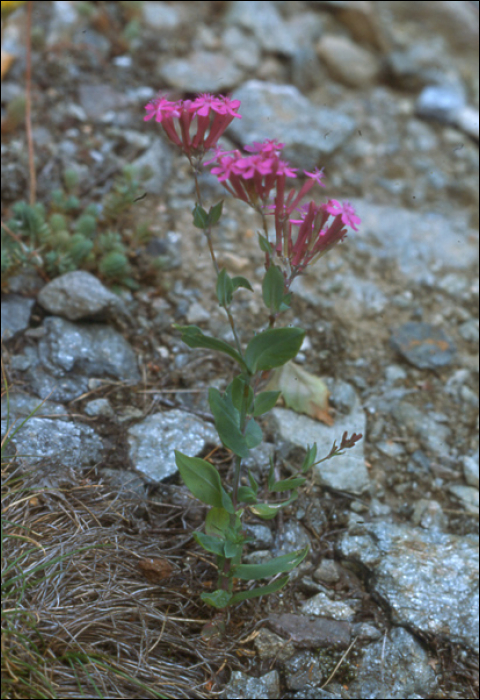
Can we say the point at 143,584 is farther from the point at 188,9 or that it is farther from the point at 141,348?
the point at 188,9

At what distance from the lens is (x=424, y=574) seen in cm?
253

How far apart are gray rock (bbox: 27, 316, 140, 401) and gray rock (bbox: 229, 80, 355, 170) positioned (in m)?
1.96

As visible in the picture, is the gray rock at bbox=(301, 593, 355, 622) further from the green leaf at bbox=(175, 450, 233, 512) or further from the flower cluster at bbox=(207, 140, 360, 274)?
the flower cluster at bbox=(207, 140, 360, 274)

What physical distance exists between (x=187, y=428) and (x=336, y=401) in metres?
0.79

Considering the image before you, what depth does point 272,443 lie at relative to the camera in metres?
2.86

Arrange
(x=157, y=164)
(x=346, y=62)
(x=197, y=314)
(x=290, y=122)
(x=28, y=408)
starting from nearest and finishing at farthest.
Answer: (x=28, y=408) → (x=197, y=314) → (x=157, y=164) → (x=290, y=122) → (x=346, y=62)

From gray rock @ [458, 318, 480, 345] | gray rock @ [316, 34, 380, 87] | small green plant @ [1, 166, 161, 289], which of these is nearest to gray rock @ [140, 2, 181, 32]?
gray rock @ [316, 34, 380, 87]

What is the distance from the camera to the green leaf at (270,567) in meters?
2.03

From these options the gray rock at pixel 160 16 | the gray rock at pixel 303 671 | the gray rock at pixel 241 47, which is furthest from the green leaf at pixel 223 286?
the gray rock at pixel 160 16

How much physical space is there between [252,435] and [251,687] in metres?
0.87

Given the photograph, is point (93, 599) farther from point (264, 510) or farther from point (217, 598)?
point (264, 510)

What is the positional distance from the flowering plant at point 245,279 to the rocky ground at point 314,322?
0.38 m

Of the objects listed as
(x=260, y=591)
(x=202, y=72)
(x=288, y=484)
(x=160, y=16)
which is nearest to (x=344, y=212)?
(x=288, y=484)

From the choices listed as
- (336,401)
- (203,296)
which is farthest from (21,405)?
(336,401)
